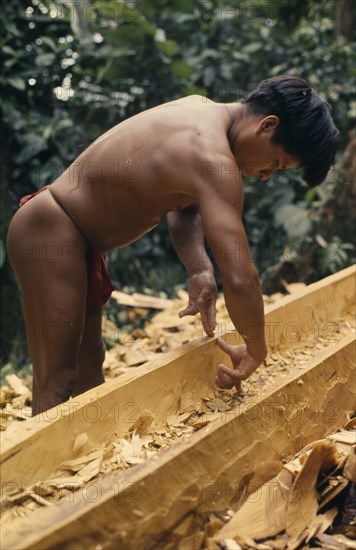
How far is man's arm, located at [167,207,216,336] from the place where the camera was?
235 centimetres

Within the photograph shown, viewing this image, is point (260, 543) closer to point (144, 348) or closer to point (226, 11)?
point (144, 348)

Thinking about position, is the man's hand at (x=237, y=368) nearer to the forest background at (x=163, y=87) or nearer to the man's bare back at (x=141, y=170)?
the man's bare back at (x=141, y=170)

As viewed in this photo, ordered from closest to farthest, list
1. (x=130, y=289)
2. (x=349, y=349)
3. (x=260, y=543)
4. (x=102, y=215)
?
(x=260, y=543) < (x=102, y=215) < (x=349, y=349) < (x=130, y=289)

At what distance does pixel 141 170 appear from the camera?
204cm

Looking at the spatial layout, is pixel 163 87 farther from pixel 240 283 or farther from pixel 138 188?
pixel 240 283

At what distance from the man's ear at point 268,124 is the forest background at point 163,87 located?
231 cm

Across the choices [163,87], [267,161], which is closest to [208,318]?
[267,161]

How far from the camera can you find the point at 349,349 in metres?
2.33

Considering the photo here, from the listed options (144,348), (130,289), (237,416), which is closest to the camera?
(237,416)

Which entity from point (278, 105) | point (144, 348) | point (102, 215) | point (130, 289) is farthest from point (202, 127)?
point (130, 289)

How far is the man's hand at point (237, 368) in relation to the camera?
76.3 inches

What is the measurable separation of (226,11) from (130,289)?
11.9ft

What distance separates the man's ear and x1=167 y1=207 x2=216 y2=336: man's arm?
573 millimetres

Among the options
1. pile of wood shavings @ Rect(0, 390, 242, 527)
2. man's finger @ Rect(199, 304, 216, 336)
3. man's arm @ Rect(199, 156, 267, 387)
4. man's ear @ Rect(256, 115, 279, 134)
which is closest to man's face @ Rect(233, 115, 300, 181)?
man's ear @ Rect(256, 115, 279, 134)
